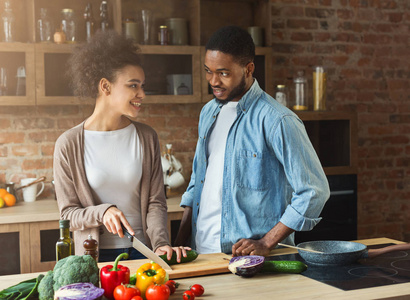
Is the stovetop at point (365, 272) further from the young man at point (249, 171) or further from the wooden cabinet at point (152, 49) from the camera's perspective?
the wooden cabinet at point (152, 49)

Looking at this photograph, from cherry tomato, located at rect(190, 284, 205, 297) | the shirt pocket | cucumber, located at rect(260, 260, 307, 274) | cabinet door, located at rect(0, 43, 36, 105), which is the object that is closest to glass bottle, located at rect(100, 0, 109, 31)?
cabinet door, located at rect(0, 43, 36, 105)

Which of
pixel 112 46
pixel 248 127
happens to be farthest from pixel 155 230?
pixel 112 46

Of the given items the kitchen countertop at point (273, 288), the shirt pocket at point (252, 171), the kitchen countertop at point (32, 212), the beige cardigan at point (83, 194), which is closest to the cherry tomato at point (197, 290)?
the kitchen countertop at point (273, 288)

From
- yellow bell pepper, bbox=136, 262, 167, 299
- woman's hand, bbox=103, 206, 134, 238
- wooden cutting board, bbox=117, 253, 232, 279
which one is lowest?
wooden cutting board, bbox=117, 253, 232, 279

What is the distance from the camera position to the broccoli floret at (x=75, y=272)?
1.53 meters

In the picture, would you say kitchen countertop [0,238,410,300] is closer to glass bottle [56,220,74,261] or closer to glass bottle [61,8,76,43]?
glass bottle [56,220,74,261]

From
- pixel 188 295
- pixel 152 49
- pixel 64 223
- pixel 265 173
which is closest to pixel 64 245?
pixel 64 223

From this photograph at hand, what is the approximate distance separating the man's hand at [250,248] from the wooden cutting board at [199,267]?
0.05 m

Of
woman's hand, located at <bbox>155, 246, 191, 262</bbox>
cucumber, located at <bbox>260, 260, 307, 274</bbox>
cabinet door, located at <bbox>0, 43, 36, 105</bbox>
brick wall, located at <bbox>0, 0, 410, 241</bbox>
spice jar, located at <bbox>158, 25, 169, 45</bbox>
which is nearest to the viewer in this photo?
cucumber, located at <bbox>260, 260, 307, 274</bbox>

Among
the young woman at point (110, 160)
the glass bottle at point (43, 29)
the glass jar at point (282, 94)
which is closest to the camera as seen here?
the young woman at point (110, 160)

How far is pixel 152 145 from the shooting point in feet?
7.69

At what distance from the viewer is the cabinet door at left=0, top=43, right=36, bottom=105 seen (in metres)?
3.59

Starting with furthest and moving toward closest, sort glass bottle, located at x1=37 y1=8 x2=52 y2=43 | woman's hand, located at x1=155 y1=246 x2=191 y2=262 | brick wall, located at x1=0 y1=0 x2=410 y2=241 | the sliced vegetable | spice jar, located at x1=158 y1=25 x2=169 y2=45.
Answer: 1. brick wall, located at x1=0 y1=0 x2=410 y2=241
2. spice jar, located at x1=158 y1=25 x2=169 y2=45
3. glass bottle, located at x1=37 y1=8 x2=52 y2=43
4. woman's hand, located at x1=155 y1=246 x2=191 y2=262
5. the sliced vegetable

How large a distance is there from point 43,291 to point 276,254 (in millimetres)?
931
